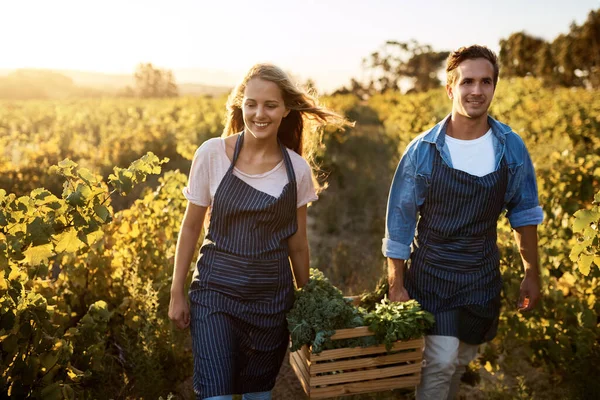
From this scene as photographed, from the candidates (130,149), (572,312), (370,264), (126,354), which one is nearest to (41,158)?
(130,149)

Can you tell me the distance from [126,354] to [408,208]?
76.7 inches

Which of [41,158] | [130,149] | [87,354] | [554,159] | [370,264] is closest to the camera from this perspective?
[87,354]

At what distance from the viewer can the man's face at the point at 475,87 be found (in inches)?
101

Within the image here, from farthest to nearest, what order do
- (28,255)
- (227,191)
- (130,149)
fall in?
(130,149) → (227,191) → (28,255)

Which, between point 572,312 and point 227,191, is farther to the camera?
point 572,312

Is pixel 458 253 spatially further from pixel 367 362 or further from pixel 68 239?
pixel 68 239

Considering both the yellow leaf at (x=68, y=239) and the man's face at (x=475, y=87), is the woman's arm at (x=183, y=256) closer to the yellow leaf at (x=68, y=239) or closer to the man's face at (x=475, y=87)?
the yellow leaf at (x=68, y=239)

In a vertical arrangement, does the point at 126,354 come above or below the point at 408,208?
below

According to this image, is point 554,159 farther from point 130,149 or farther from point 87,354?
point 130,149

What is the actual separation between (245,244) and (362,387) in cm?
76

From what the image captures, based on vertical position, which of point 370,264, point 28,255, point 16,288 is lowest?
point 370,264

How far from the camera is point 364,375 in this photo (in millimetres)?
2451

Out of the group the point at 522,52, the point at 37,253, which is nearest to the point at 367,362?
the point at 37,253

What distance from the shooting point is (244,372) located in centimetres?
247
